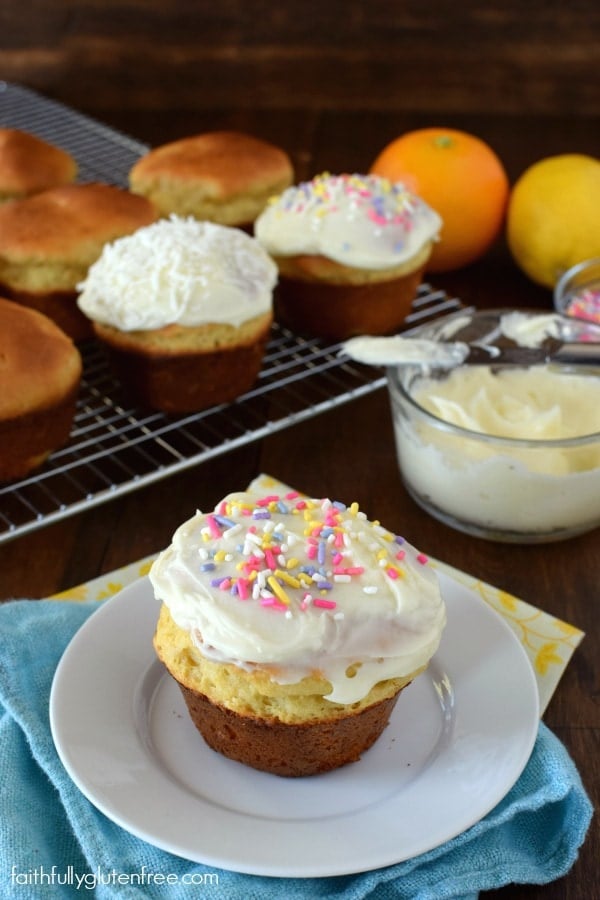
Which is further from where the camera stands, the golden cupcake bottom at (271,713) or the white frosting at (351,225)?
the white frosting at (351,225)

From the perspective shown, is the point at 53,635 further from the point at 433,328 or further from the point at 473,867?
the point at 433,328

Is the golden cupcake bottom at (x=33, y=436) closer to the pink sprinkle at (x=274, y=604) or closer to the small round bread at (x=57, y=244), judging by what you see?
the small round bread at (x=57, y=244)

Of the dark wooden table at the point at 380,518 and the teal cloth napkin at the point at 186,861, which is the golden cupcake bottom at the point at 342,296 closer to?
the dark wooden table at the point at 380,518

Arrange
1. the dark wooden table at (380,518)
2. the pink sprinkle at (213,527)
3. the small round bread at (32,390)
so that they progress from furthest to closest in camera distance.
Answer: the small round bread at (32,390)
the dark wooden table at (380,518)
the pink sprinkle at (213,527)

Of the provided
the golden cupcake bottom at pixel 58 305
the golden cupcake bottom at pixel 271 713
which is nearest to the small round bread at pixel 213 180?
the golden cupcake bottom at pixel 58 305

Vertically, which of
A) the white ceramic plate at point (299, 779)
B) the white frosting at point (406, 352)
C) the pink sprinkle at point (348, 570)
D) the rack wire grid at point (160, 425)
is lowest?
the rack wire grid at point (160, 425)

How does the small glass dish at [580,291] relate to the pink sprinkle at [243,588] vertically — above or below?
below

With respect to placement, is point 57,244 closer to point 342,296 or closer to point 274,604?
point 342,296

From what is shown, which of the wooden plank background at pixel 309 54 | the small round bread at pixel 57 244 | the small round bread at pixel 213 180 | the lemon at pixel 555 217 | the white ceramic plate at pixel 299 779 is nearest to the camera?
the white ceramic plate at pixel 299 779

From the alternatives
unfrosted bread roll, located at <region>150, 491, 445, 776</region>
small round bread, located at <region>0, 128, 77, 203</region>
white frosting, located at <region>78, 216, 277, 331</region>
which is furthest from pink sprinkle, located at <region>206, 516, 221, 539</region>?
small round bread, located at <region>0, 128, 77, 203</region>
